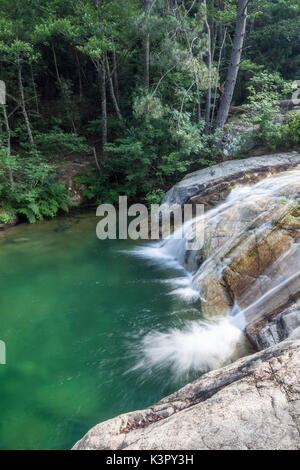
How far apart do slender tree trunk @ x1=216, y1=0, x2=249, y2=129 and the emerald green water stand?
6568mm

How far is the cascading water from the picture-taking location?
3.91 m

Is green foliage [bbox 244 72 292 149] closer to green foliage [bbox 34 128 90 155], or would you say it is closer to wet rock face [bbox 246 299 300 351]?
green foliage [bbox 34 128 90 155]

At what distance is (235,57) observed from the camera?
9805 millimetres

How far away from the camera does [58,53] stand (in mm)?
15078

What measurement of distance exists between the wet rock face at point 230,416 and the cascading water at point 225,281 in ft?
5.10

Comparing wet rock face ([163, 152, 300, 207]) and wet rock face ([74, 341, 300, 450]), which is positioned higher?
wet rock face ([163, 152, 300, 207])

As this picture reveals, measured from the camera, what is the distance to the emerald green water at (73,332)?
325cm

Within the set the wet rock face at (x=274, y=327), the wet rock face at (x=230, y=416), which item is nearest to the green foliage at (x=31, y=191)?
the wet rock face at (x=274, y=327)
